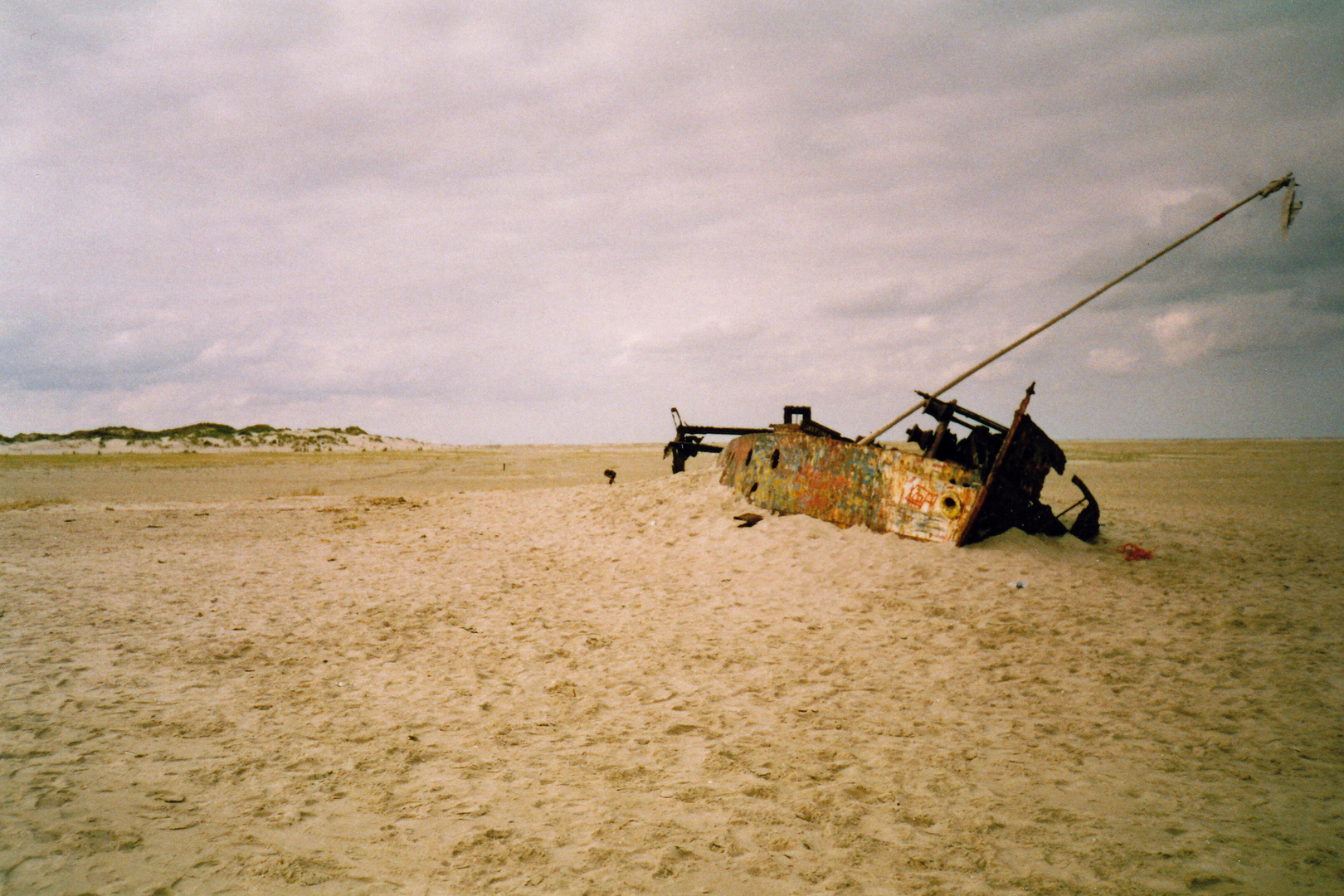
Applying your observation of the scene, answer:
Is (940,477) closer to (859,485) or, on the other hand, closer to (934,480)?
(934,480)

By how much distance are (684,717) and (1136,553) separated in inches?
300

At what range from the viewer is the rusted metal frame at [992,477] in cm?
862

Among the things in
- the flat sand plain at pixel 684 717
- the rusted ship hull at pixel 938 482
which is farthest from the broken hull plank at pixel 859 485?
the flat sand plain at pixel 684 717

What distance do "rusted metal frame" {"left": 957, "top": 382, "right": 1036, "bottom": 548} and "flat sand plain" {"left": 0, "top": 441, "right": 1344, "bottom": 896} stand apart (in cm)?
33

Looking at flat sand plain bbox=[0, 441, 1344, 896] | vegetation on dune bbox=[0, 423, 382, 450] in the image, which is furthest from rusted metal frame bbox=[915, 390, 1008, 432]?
vegetation on dune bbox=[0, 423, 382, 450]

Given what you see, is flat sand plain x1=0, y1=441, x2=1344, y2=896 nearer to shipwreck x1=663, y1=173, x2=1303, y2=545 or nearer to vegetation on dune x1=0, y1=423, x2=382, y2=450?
shipwreck x1=663, y1=173, x2=1303, y2=545

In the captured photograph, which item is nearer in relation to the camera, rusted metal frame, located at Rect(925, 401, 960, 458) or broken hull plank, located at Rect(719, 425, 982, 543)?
broken hull plank, located at Rect(719, 425, 982, 543)

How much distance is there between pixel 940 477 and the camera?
9.19 meters

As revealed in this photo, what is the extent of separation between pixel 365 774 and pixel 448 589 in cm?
468

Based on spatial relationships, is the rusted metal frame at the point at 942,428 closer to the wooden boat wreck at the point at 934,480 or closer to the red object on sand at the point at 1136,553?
the wooden boat wreck at the point at 934,480

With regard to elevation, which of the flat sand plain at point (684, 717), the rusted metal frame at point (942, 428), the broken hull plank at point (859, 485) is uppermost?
the rusted metal frame at point (942, 428)

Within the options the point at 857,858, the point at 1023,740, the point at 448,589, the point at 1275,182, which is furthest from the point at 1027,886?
the point at 1275,182

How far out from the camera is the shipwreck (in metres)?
8.84

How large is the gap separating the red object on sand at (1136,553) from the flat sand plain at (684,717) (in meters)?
0.33
